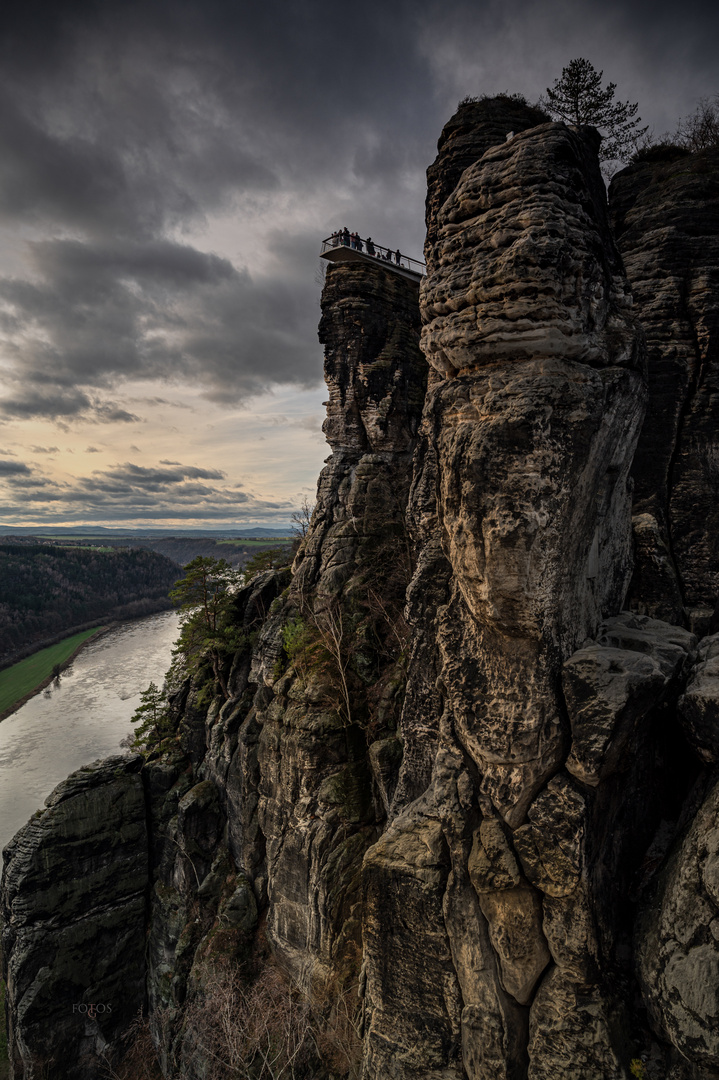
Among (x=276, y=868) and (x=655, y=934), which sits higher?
(x=655, y=934)

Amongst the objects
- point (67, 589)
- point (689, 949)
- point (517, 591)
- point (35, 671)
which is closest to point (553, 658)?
point (517, 591)

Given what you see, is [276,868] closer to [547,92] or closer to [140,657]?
[547,92]

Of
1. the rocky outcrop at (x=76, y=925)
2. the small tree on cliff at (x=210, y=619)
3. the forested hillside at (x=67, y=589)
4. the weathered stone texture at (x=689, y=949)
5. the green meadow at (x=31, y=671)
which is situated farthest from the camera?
the forested hillside at (x=67, y=589)

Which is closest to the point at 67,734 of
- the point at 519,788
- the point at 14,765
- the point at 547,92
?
the point at 14,765

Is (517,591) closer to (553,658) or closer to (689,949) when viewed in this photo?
(553,658)

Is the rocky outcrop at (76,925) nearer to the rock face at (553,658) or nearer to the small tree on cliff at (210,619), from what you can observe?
the small tree on cliff at (210,619)

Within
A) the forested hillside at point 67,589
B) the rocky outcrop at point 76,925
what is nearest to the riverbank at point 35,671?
the forested hillside at point 67,589
